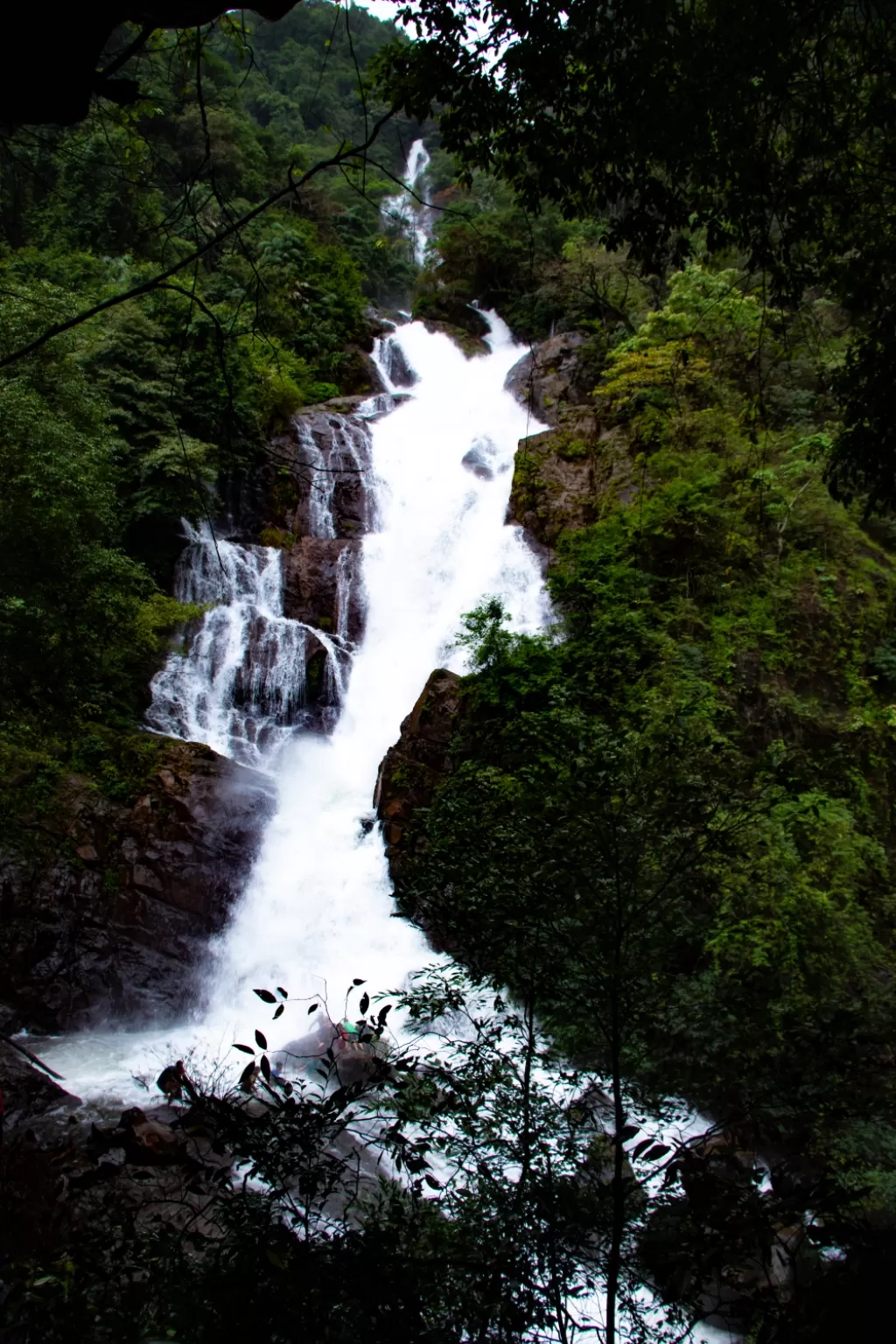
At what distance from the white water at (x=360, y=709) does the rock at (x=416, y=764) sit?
382 mm

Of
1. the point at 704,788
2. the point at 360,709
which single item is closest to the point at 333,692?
the point at 360,709

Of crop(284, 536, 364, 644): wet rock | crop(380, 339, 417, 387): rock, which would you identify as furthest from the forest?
crop(380, 339, 417, 387): rock

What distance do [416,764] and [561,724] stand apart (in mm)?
6585

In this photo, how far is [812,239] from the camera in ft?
11.1

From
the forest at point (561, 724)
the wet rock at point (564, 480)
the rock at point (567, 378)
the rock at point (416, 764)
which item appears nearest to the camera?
the forest at point (561, 724)

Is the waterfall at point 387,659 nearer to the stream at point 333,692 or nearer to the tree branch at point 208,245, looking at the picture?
the stream at point 333,692

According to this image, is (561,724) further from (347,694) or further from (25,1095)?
(347,694)

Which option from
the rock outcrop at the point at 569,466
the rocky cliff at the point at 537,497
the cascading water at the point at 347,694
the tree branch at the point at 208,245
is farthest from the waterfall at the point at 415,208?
the tree branch at the point at 208,245

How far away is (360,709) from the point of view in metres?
12.3

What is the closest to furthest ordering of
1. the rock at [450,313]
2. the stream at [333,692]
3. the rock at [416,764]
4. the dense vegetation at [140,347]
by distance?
the dense vegetation at [140,347]
the stream at [333,692]
the rock at [416,764]
the rock at [450,313]

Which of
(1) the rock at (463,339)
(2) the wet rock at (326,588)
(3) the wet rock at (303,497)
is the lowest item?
(2) the wet rock at (326,588)

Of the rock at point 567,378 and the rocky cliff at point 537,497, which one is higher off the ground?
the rock at point 567,378

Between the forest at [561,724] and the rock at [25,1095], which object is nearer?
the forest at [561,724]

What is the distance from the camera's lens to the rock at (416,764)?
976 centimetres
